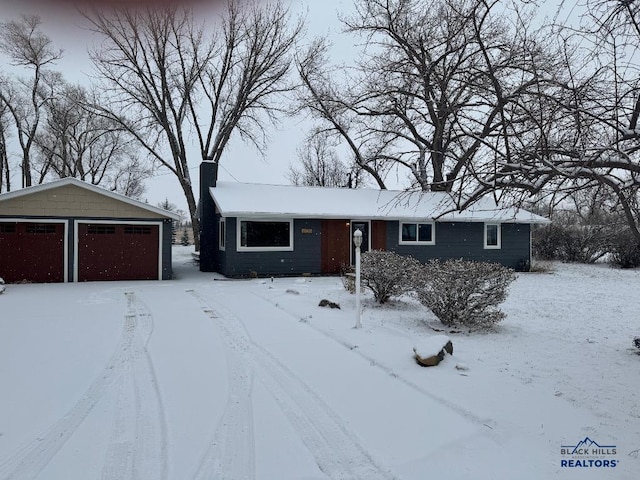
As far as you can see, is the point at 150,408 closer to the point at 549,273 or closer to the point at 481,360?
the point at 481,360

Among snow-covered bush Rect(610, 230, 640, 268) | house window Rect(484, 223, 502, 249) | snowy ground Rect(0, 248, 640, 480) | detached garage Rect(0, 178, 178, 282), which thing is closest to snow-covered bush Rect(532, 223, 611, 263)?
snow-covered bush Rect(610, 230, 640, 268)

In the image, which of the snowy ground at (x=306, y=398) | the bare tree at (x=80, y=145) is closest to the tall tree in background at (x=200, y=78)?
the bare tree at (x=80, y=145)

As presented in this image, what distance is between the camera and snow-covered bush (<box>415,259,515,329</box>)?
6.46 meters

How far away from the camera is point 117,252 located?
13.8 metres

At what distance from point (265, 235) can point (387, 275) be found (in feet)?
24.2

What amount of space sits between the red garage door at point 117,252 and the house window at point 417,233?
937 cm

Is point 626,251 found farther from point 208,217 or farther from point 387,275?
point 208,217

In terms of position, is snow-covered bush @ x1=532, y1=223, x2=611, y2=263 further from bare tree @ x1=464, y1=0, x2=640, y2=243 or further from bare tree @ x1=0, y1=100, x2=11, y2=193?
bare tree @ x1=0, y1=100, x2=11, y2=193

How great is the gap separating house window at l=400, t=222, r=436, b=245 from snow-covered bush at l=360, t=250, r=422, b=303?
26.7ft

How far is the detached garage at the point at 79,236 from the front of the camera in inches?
502

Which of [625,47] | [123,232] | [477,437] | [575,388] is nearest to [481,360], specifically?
[575,388]

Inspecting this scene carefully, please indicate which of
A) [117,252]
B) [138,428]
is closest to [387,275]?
[138,428]

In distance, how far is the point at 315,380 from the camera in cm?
440

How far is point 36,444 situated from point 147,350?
2424mm
